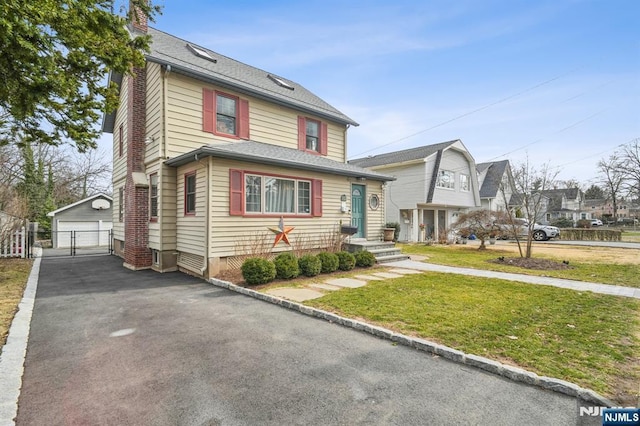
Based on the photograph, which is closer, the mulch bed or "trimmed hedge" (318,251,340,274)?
"trimmed hedge" (318,251,340,274)

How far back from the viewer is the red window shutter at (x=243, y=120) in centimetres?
1064

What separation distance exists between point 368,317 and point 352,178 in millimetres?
7995

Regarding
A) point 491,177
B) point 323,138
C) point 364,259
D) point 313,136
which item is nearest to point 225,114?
point 313,136

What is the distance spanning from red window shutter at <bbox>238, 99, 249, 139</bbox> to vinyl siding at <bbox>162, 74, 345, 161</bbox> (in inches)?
5.6

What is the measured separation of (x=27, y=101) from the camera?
19.4 ft

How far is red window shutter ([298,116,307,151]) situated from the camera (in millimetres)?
12336

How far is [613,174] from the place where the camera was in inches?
1544

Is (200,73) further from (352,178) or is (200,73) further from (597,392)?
(597,392)

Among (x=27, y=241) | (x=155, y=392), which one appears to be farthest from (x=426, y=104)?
(x=27, y=241)

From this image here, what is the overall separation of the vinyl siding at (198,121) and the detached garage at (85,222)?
1447 centimetres

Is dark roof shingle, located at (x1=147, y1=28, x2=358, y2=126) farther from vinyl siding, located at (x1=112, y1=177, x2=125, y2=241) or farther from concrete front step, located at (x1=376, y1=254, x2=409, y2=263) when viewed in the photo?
concrete front step, located at (x1=376, y1=254, x2=409, y2=263)

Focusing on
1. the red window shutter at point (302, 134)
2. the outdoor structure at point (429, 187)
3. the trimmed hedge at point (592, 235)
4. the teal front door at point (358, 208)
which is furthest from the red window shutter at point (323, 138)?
the trimmed hedge at point (592, 235)

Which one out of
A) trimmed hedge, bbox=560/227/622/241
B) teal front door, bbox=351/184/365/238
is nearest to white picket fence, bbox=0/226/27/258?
teal front door, bbox=351/184/365/238

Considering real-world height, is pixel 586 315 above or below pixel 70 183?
below
